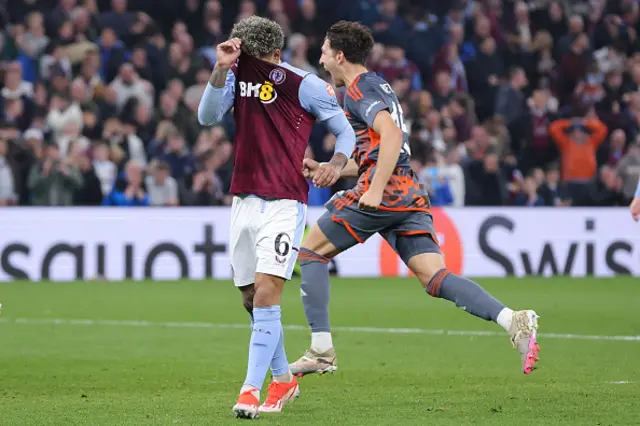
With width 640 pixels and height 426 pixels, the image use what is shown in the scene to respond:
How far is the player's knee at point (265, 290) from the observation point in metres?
6.75

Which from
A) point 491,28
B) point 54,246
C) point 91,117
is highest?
point 491,28

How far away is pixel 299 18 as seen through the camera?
2212 cm

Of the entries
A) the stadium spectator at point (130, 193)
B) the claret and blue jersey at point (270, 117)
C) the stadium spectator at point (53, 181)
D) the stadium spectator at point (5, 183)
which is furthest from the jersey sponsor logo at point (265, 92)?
the stadium spectator at point (5, 183)

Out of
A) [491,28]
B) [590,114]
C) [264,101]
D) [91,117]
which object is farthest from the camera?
[491,28]

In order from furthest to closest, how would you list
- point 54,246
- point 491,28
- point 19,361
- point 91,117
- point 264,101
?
point 491,28 → point 91,117 → point 54,246 → point 19,361 → point 264,101

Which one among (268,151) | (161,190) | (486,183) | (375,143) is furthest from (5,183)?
(268,151)

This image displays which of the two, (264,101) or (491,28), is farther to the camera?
(491,28)

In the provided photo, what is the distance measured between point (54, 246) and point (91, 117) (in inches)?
108

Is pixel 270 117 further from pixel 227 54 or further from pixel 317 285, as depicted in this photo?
pixel 317 285

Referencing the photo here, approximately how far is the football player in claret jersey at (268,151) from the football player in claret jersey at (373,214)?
0.20 meters

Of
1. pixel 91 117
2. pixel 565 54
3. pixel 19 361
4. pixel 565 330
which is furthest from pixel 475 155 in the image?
pixel 19 361

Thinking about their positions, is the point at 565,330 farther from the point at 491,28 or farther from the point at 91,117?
the point at 491,28

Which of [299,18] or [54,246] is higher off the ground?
[299,18]

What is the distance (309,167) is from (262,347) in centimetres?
105
